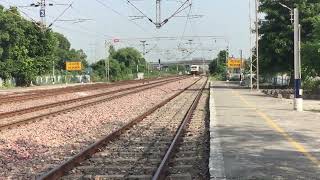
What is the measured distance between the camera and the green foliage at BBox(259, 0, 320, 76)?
168 feet

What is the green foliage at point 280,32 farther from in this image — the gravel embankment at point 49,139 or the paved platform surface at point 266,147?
the paved platform surface at point 266,147

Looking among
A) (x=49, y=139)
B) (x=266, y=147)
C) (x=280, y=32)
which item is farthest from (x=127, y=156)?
(x=280, y=32)

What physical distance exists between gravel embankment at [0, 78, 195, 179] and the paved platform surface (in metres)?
3.48

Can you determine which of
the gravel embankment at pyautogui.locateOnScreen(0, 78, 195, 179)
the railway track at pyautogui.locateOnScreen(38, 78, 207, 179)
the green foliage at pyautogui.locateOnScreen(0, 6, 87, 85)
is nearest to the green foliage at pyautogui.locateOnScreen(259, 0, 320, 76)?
the gravel embankment at pyautogui.locateOnScreen(0, 78, 195, 179)

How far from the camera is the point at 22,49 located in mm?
82750

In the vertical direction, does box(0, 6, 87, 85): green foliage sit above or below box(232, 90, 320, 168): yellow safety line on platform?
above

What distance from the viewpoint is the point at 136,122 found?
70.3 ft

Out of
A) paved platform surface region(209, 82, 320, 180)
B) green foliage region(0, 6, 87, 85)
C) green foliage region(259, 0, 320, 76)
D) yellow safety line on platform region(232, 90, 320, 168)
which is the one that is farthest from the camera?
green foliage region(0, 6, 87, 85)

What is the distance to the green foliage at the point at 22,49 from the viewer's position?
76.9 meters

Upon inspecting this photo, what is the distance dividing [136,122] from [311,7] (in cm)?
3411

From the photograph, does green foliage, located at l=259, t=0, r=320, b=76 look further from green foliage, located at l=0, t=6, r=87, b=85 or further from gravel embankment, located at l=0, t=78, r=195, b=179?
green foliage, located at l=0, t=6, r=87, b=85

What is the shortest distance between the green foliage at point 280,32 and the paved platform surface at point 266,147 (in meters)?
29.9

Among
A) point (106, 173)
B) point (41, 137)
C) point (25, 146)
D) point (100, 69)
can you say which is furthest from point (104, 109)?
point (100, 69)

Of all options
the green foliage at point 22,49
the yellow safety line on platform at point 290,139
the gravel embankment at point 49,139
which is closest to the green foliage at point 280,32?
the gravel embankment at point 49,139
